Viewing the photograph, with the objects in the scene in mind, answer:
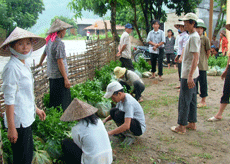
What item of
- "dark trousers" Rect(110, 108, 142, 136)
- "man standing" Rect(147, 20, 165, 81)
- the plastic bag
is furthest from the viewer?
"man standing" Rect(147, 20, 165, 81)

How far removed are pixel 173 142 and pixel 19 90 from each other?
2594 mm

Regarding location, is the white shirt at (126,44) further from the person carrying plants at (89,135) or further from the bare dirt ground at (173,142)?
the person carrying plants at (89,135)

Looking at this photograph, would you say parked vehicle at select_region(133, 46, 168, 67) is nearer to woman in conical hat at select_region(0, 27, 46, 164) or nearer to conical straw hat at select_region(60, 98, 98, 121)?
conical straw hat at select_region(60, 98, 98, 121)

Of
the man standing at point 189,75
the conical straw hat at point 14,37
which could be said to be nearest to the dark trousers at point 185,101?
the man standing at point 189,75

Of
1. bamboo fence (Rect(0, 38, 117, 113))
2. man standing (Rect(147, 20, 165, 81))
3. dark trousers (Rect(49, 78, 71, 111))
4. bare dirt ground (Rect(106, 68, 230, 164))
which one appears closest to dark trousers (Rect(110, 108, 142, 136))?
bare dirt ground (Rect(106, 68, 230, 164))

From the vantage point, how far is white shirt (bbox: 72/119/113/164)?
7.64 ft

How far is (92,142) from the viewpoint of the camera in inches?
91.8

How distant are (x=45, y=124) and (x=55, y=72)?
0.89 m

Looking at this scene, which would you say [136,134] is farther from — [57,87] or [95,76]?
[95,76]

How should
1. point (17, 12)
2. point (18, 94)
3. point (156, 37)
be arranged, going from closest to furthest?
1. point (18, 94)
2. point (156, 37)
3. point (17, 12)

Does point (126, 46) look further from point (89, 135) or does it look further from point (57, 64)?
point (89, 135)

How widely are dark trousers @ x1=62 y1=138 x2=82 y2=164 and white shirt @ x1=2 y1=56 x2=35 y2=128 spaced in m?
0.63

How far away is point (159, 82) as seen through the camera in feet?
25.0

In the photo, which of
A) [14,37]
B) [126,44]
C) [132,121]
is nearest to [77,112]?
[14,37]
